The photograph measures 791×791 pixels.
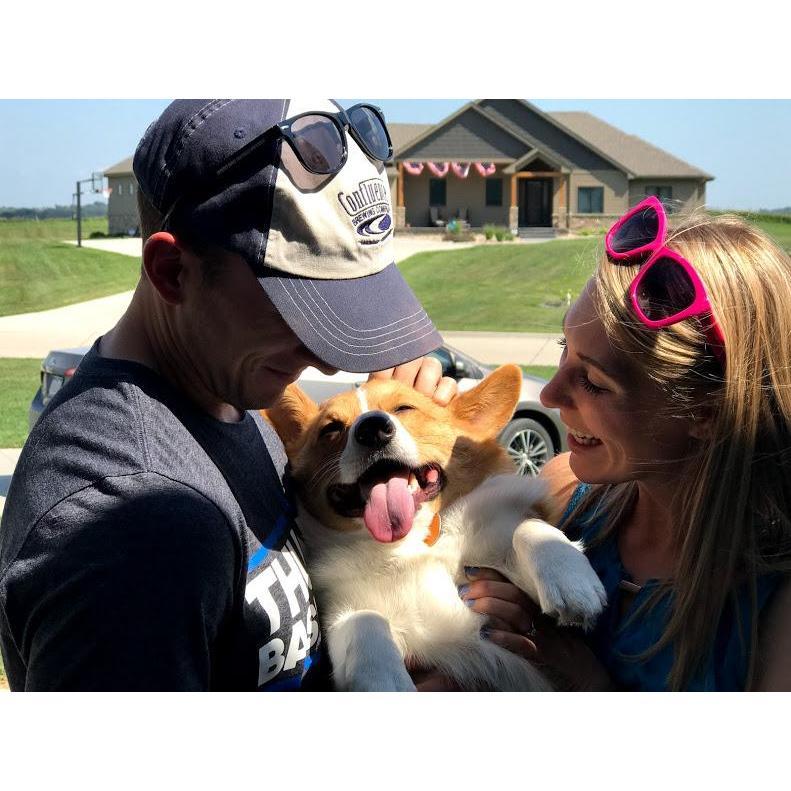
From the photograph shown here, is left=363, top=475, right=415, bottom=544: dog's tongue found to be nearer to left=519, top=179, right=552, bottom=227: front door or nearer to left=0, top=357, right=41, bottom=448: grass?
left=0, top=357, right=41, bottom=448: grass

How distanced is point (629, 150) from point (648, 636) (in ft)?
146

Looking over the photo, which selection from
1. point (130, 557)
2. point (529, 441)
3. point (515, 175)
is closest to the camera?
point (130, 557)

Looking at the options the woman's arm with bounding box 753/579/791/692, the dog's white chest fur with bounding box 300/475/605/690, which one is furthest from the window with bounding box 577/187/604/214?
the woman's arm with bounding box 753/579/791/692

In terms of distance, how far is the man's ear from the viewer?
1.59m

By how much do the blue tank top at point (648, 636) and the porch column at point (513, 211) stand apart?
37.6m

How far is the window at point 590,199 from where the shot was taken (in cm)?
4059

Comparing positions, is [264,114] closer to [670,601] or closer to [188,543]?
[188,543]

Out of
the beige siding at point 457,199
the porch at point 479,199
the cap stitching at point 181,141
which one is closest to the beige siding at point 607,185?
the porch at point 479,199

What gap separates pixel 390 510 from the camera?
103 inches

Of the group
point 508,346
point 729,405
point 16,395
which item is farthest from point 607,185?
point 729,405

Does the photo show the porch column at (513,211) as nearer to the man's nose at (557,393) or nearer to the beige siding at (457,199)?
the beige siding at (457,199)

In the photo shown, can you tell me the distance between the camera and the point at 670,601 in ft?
6.81

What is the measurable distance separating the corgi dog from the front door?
38.9m

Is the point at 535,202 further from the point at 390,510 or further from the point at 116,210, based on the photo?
the point at 390,510
